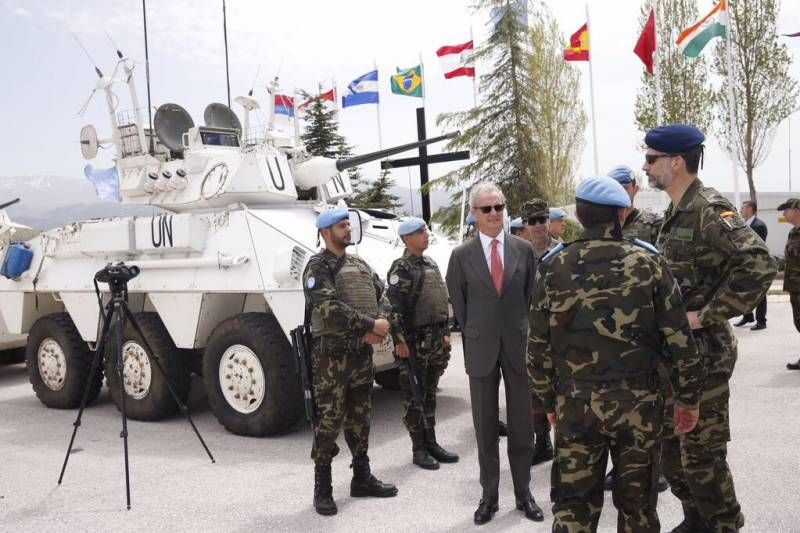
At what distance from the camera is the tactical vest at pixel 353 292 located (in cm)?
Answer: 458

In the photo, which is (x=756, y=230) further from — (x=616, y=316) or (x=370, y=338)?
(x=616, y=316)

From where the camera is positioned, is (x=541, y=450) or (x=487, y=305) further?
(x=541, y=450)

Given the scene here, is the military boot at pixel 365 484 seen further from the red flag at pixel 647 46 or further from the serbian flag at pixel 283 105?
the red flag at pixel 647 46

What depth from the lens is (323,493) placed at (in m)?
4.46

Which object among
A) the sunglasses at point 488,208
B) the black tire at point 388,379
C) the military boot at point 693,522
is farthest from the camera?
the black tire at point 388,379

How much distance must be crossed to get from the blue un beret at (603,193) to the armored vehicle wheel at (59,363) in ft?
20.1

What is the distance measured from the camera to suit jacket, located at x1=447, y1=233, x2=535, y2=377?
418 centimetres

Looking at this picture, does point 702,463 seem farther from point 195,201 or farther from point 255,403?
point 195,201

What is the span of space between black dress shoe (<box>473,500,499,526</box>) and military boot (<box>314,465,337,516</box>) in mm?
849

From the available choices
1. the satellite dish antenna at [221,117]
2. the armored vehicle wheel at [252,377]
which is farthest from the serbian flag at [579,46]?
the armored vehicle wheel at [252,377]

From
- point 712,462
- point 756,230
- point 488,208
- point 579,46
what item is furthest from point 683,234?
point 579,46

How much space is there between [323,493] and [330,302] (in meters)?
1.11

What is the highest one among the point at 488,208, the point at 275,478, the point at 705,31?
the point at 705,31

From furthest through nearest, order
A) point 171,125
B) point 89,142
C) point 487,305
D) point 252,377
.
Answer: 1. point 89,142
2. point 171,125
3. point 252,377
4. point 487,305
